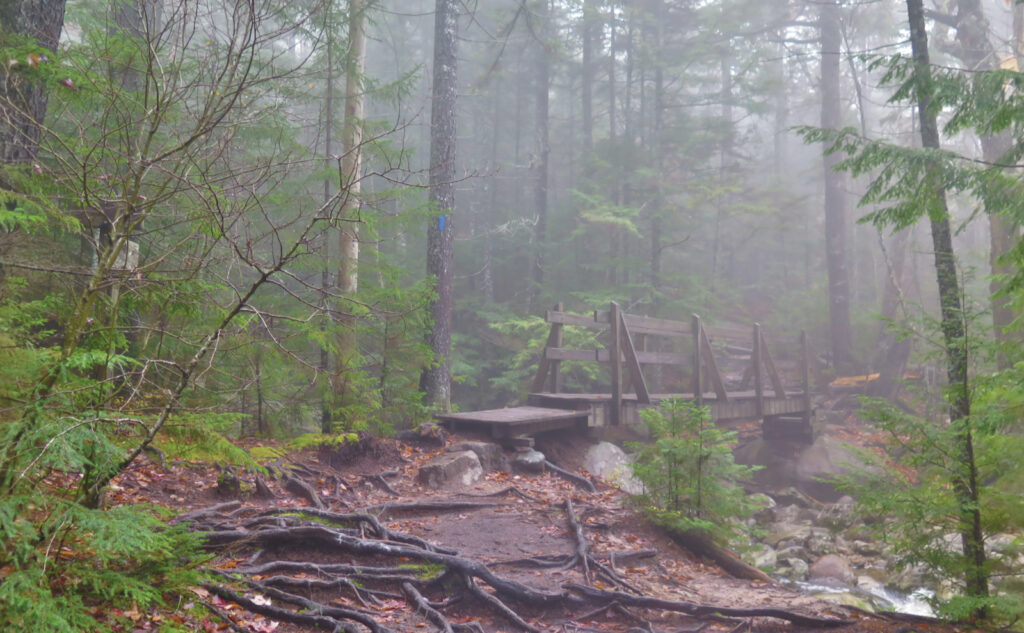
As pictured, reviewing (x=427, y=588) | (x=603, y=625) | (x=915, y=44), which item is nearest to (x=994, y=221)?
(x=915, y=44)

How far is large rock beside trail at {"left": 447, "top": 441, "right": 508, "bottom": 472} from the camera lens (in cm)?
891

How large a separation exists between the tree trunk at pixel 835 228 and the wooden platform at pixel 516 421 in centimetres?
1288

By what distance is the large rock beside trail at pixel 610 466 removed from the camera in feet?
33.2

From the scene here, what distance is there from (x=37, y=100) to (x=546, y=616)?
6.32m

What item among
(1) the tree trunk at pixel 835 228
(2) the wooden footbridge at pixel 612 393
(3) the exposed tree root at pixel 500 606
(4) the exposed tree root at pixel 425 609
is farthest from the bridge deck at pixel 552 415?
(1) the tree trunk at pixel 835 228

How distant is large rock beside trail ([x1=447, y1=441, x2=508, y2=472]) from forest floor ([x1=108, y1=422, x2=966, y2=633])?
1.21 m

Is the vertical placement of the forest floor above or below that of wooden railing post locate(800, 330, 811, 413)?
below

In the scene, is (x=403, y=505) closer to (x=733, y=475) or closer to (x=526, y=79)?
(x=733, y=475)

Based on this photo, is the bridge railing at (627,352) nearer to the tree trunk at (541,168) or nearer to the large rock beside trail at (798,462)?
the large rock beside trail at (798,462)

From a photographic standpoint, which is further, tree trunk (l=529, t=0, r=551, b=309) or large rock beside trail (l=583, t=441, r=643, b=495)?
tree trunk (l=529, t=0, r=551, b=309)

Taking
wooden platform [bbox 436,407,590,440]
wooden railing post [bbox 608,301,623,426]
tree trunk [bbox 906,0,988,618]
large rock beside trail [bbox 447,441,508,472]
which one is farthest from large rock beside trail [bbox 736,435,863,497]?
tree trunk [bbox 906,0,988,618]

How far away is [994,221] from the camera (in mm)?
12641

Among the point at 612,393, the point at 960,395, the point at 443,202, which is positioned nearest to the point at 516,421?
the point at 612,393

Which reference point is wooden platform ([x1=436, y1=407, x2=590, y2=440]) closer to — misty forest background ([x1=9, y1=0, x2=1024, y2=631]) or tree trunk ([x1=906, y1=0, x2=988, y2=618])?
misty forest background ([x1=9, y1=0, x2=1024, y2=631])
